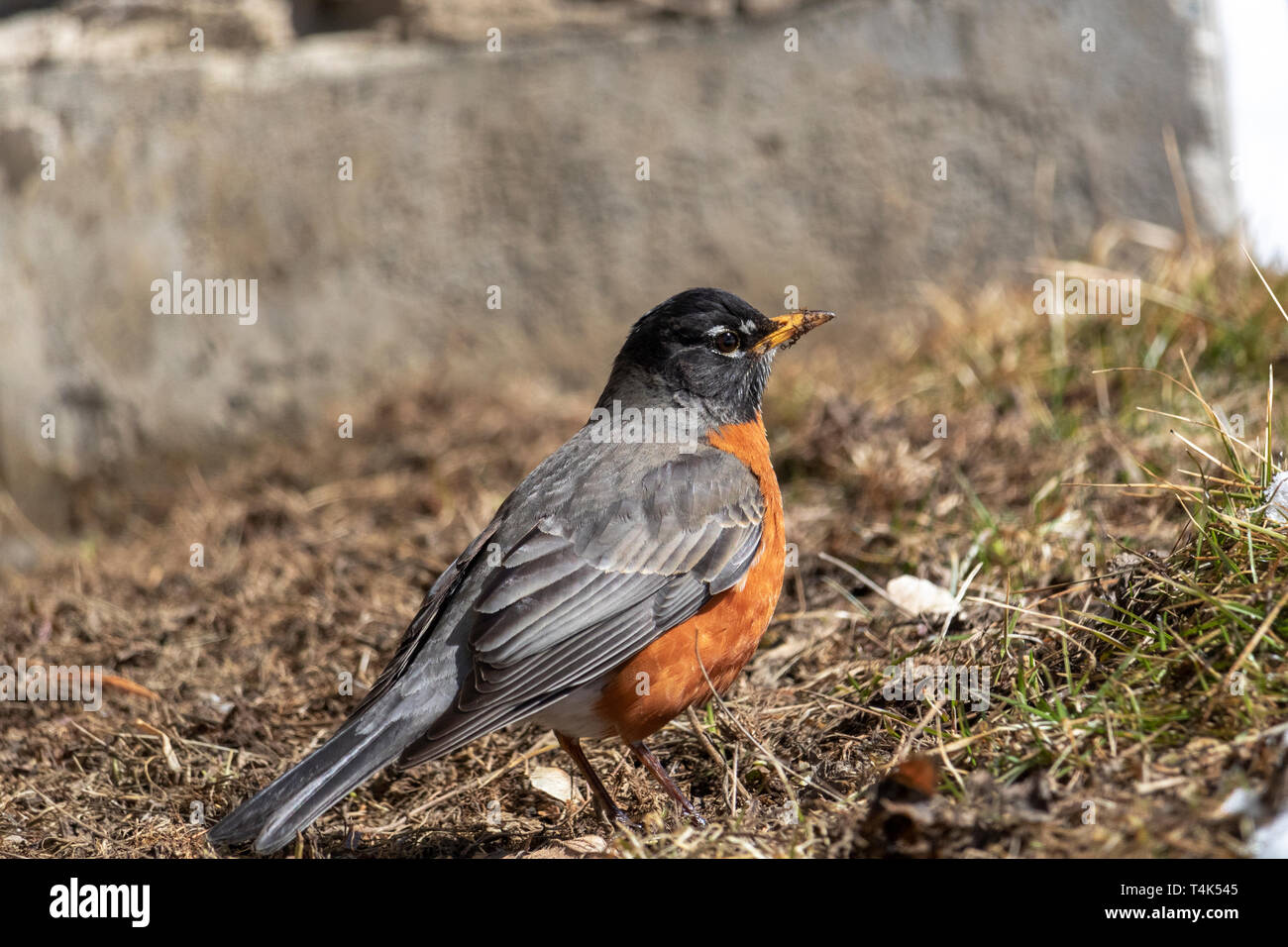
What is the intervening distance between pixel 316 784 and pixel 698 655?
1.21m

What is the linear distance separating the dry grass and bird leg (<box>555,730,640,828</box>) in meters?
0.08

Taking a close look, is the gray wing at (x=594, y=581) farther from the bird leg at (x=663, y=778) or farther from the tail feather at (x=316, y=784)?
the bird leg at (x=663, y=778)

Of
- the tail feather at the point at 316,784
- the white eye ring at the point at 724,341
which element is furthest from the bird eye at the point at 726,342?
the tail feather at the point at 316,784

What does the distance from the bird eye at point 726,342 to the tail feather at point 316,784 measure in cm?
192

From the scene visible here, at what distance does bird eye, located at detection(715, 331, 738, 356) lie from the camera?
4734 millimetres

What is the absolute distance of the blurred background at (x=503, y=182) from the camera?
7656mm

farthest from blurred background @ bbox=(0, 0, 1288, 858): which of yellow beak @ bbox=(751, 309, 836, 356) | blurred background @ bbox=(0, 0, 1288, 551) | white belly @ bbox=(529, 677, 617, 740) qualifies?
white belly @ bbox=(529, 677, 617, 740)

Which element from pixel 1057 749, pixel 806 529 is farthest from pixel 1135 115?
pixel 1057 749

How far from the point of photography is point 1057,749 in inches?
120

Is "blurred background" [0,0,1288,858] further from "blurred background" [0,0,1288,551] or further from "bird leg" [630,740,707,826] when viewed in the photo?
"bird leg" [630,740,707,826]

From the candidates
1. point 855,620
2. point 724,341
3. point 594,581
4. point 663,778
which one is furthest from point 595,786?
point 724,341

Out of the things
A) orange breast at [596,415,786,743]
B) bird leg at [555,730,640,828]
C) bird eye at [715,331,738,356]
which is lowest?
bird leg at [555,730,640,828]
